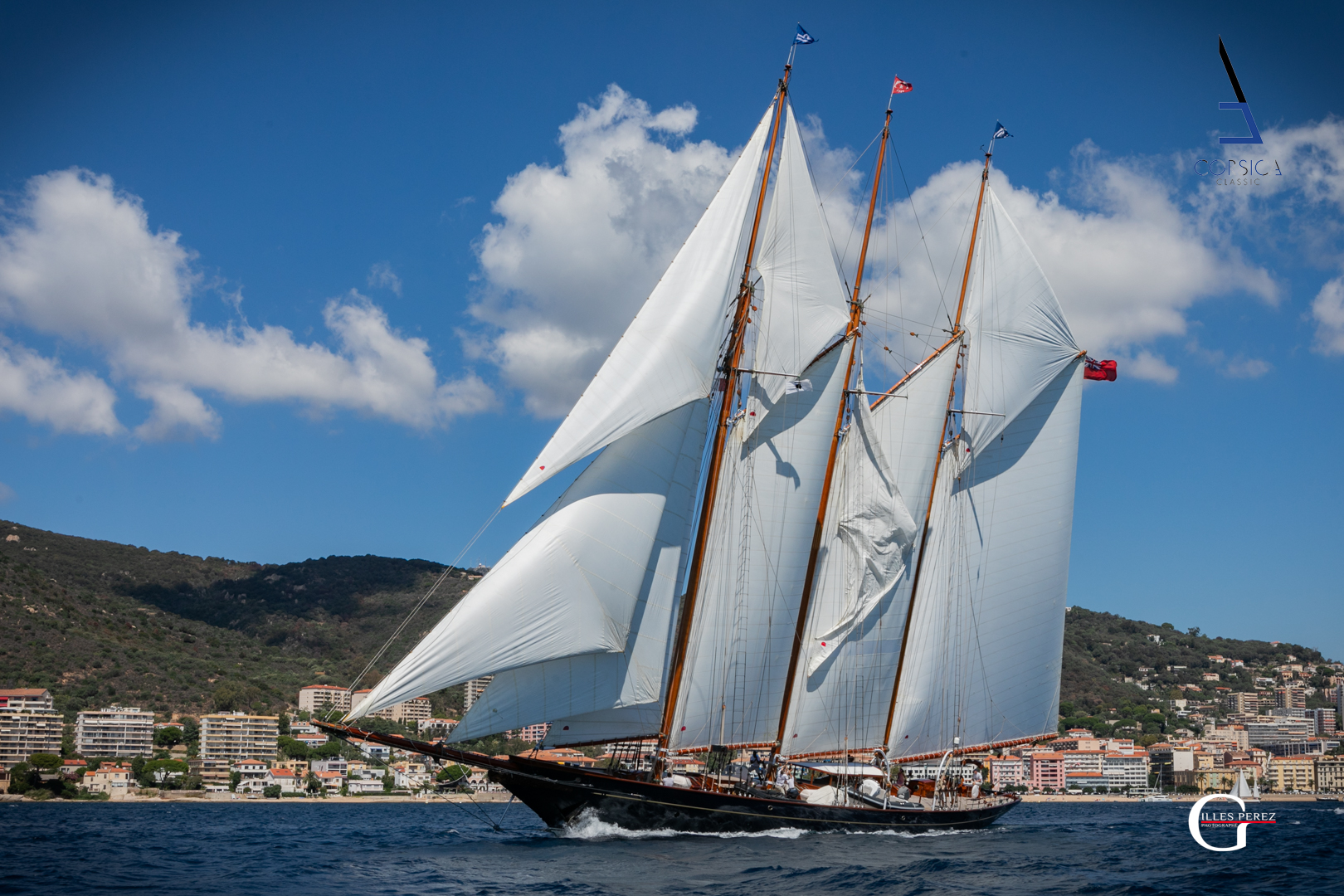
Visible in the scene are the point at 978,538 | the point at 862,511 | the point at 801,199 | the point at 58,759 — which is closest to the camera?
the point at 801,199

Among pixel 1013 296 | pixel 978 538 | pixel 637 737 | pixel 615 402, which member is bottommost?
→ pixel 637 737

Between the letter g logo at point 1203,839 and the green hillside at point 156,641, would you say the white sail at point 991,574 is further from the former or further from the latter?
the green hillside at point 156,641

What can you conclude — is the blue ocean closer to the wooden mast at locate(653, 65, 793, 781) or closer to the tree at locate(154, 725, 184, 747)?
the wooden mast at locate(653, 65, 793, 781)

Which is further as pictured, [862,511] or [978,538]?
[978,538]

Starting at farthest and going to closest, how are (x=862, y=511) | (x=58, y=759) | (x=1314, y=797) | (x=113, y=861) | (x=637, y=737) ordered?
(x=1314, y=797) → (x=58, y=759) → (x=862, y=511) → (x=637, y=737) → (x=113, y=861)

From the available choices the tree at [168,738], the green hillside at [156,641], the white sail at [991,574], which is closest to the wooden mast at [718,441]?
the white sail at [991,574]

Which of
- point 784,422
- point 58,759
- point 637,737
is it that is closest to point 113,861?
point 637,737

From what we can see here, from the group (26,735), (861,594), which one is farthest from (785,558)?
(26,735)

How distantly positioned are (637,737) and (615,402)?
10.5m

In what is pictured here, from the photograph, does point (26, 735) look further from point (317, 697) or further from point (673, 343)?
point (673, 343)

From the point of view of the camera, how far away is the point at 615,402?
32.1 meters

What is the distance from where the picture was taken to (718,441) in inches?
1515

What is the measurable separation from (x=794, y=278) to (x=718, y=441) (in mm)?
5956

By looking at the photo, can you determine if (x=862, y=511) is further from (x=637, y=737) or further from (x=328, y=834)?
(x=328, y=834)
